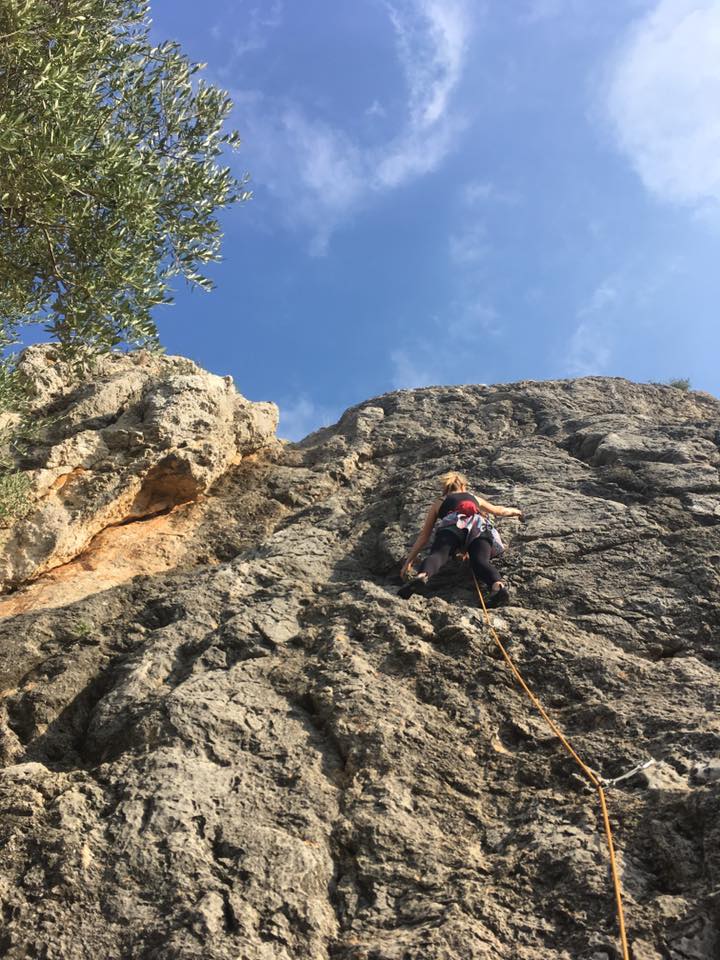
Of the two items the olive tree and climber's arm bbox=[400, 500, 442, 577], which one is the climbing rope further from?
the olive tree

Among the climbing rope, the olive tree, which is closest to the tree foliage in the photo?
the olive tree

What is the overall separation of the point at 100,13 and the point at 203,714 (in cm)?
865

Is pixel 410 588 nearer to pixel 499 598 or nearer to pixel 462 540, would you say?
pixel 462 540

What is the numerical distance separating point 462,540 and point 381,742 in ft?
10.9

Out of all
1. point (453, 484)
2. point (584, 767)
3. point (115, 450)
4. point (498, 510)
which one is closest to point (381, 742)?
point (584, 767)

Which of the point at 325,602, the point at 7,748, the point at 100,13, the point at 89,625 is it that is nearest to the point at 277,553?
the point at 325,602

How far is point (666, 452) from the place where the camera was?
11.5 meters

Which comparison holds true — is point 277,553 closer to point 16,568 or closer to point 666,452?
point 16,568

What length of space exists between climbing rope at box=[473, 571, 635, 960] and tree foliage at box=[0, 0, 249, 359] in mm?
5571

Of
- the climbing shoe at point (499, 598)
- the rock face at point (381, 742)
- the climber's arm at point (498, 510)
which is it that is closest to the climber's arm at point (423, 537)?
the rock face at point (381, 742)

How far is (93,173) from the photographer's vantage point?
914 centimetres

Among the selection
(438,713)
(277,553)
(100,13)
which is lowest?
(438,713)

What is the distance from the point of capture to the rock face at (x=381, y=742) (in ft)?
17.4

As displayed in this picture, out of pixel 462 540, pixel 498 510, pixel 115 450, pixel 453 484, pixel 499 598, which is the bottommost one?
pixel 499 598
